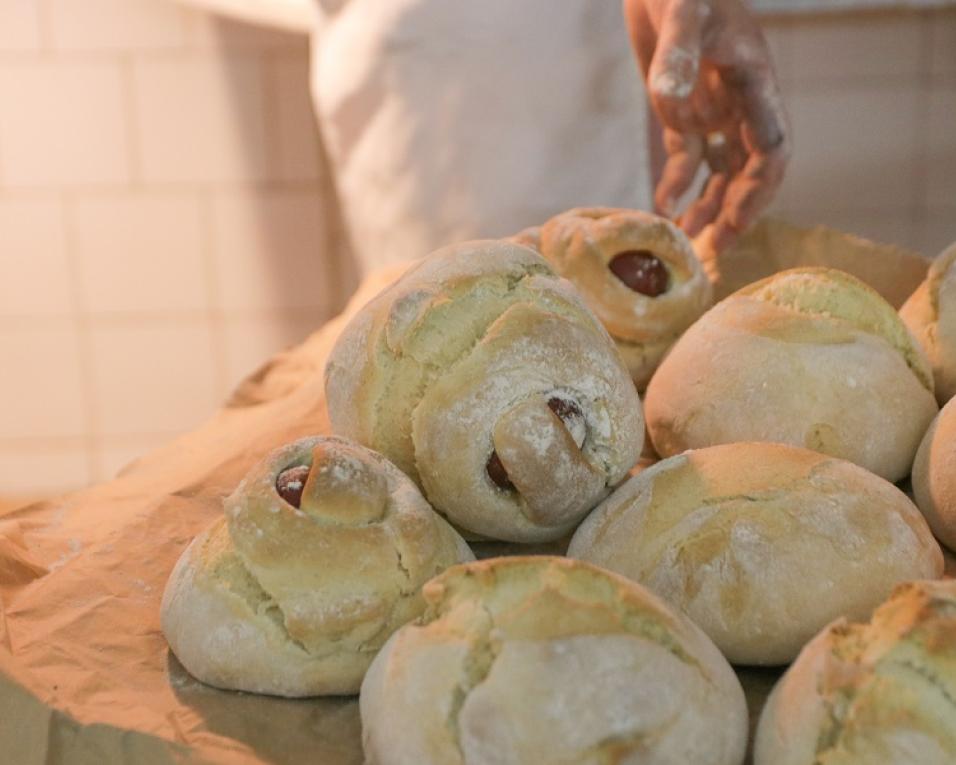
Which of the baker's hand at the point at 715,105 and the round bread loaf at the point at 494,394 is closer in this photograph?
the round bread loaf at the point at 494,394

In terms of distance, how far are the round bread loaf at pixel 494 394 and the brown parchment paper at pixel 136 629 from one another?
0.11 metres

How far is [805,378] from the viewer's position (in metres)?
0.94

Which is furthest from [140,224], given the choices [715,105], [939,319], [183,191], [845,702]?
[845,702]

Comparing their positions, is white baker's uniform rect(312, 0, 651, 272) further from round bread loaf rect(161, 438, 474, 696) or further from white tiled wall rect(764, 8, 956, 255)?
round bread loaf rect(161, 438, 474, 696)

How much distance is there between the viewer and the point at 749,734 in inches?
26.9

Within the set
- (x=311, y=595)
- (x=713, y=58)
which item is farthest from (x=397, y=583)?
(x=713, y=58)

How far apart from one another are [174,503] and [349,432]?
23 centimetres

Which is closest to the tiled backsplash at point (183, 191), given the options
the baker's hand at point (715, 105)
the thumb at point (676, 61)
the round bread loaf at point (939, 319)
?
the baker's hand at point (715, 105)

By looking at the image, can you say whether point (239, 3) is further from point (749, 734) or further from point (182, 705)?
point (749, 734)

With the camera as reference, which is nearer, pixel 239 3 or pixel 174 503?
pixel 174 503

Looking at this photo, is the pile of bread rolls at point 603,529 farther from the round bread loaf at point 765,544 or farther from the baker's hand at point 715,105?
the baker's hand at point 715,105

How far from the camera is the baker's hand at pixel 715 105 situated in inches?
47.3

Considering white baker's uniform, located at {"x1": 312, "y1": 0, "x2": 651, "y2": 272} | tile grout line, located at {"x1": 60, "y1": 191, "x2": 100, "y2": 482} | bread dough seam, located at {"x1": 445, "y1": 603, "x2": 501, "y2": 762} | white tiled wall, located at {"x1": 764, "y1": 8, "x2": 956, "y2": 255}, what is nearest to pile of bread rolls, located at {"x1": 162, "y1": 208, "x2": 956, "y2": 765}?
bread dough seam, located at {"x1": 445, "y1": 603, "x2": 501, "y2": 762}

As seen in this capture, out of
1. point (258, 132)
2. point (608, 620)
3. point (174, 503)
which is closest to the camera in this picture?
point (608, 620)
